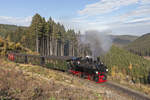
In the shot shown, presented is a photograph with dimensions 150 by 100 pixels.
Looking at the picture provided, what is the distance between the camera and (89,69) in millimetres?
15281

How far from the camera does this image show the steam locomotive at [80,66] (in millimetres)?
15023

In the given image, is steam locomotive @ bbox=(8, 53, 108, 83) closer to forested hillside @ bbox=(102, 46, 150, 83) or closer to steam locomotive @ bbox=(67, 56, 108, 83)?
steam locomotive @ bbox=(67, 56, 108, 83)

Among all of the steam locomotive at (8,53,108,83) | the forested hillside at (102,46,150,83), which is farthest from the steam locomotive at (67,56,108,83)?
the forested hillside at (102,46,150,83)

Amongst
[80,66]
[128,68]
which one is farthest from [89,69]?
[128,68]

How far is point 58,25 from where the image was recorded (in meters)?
47.2

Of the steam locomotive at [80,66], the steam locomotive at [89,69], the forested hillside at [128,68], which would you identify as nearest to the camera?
the steam locomotive at [89,69]

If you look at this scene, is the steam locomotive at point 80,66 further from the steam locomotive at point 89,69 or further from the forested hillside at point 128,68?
the forested hillside at point 128,68

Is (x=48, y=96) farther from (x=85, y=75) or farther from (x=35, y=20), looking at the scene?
(x=35, y=20)

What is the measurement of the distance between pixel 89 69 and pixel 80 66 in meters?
1.53

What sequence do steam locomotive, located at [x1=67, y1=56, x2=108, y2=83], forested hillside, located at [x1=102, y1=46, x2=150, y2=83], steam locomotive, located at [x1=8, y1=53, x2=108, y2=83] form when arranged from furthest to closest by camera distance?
forested hillside, located at [x1=102, y1=46, x2=150, y2=83] → steam locomotive, located at [x1=8, y1=53, x2=108, y2=83] → steam locomotive, located at [x1=67, y1=56, x2=108, y2=83]

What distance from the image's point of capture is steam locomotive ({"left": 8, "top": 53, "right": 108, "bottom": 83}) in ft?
49.3

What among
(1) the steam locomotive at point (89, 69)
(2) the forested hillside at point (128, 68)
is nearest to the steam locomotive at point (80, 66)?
(1) the steam locomotive at point (89, 69)

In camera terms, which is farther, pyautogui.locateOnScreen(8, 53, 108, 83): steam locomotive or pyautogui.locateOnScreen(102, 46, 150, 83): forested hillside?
pyautogui.locateOnScreen(102, 46, 150, 83): forested hillside

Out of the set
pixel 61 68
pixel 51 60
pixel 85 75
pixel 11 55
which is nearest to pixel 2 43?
pixel 11 55
